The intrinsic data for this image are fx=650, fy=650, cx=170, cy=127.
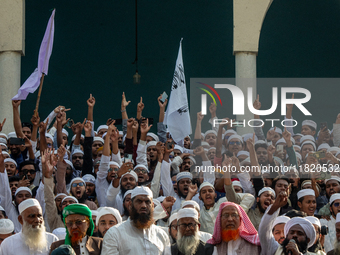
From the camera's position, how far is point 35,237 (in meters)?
6.06

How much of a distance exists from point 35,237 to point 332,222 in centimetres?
314

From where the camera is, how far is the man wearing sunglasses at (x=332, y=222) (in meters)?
6.75

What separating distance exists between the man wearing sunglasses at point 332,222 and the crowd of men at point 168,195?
0.04ft

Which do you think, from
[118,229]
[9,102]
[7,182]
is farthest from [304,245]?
[9,102]

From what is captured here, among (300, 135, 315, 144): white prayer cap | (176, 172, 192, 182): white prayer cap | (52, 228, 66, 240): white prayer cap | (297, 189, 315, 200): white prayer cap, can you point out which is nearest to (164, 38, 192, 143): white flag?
(176, 172, 192, 182): white prayer cap

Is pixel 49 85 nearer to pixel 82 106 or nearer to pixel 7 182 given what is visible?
pixel 82 106

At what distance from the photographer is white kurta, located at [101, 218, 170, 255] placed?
570 centimetres

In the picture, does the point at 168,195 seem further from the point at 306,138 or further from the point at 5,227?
A: the point at 306,138

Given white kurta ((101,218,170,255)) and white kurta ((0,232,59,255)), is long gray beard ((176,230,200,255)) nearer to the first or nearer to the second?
white kurta ((101,218,170,255))

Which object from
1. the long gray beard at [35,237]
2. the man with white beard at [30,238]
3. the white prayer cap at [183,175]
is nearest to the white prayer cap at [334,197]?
the white prayer cap at [183,175]

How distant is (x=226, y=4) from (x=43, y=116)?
4.43 metres

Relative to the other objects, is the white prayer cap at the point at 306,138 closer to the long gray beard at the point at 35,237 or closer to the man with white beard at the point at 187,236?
the man with white beard at the point at 187,236

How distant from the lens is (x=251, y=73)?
37.8ft

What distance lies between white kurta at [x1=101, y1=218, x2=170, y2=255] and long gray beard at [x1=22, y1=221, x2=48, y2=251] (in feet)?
2.32
